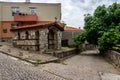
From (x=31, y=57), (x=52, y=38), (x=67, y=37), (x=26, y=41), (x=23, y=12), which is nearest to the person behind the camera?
(x=31, y=57)

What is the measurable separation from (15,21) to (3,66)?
2230cm

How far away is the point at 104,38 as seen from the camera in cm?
2466

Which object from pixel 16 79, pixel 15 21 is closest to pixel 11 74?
pixel 16 79

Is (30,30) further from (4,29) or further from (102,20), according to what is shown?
(4,29)

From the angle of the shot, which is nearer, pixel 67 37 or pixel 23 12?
pixel 23 12

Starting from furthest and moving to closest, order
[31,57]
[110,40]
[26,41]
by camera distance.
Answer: [110,40], [26,41], [31,57]

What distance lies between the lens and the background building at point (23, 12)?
1382 inches

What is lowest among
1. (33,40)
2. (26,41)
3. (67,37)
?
(67,37)

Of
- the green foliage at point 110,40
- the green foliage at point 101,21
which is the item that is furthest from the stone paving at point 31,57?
the green foliage at point 101,21

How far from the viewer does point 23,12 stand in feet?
116

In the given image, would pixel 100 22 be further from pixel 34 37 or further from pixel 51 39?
pixel 34 37

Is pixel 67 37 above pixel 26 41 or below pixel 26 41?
below

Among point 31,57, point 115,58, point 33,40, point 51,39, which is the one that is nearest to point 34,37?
point 33,40

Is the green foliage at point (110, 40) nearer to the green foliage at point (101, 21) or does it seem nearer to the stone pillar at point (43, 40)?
the green foliage at point (101, 21)
